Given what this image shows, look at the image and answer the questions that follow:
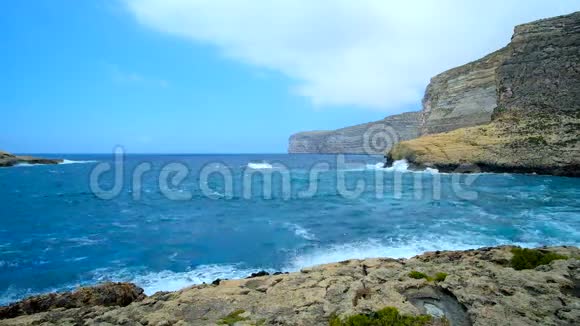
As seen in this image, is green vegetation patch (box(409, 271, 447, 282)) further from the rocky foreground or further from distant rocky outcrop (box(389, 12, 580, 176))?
distant rocky outcrop (box(389, 12, 580, 176))

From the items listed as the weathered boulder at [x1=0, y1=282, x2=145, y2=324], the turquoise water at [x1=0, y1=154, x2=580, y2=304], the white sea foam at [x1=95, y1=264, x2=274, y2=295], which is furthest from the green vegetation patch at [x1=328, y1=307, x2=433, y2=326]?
the turquoise water at [x1=0, y1=154, x2=580, y2=304]

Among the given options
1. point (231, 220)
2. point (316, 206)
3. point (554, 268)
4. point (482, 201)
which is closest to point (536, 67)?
point (482, 201)

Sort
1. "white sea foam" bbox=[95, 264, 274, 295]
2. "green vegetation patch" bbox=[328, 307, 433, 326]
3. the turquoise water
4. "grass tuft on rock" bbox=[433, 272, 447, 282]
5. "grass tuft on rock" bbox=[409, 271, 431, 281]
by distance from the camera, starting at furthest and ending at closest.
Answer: the turquoise water
"white sea foam" bbox=[95, 264, 274, 295]
"grass tuft on rock" bbox=[409, 271, 431, 281]
"grass tuft on rock" bbox=[433, 272, 447, 282]
"green vegetation patch" bbox=[328, 307, 433, 326]

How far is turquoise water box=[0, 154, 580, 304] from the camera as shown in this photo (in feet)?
A: 42.4

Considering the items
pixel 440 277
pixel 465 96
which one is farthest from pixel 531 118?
pixel 440 277

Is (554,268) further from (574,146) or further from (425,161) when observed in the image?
(425,161)

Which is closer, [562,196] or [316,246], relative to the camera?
[316,246]

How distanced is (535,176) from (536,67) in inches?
826

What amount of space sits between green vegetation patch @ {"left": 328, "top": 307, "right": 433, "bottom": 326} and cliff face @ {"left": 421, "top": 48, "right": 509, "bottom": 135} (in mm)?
77476

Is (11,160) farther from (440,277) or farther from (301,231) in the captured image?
(440,277)

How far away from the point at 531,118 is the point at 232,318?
60074 millimetres

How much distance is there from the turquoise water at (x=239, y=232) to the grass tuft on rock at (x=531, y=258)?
19.0 ft

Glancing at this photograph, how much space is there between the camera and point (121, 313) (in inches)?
243

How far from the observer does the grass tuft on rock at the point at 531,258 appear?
7.50m
